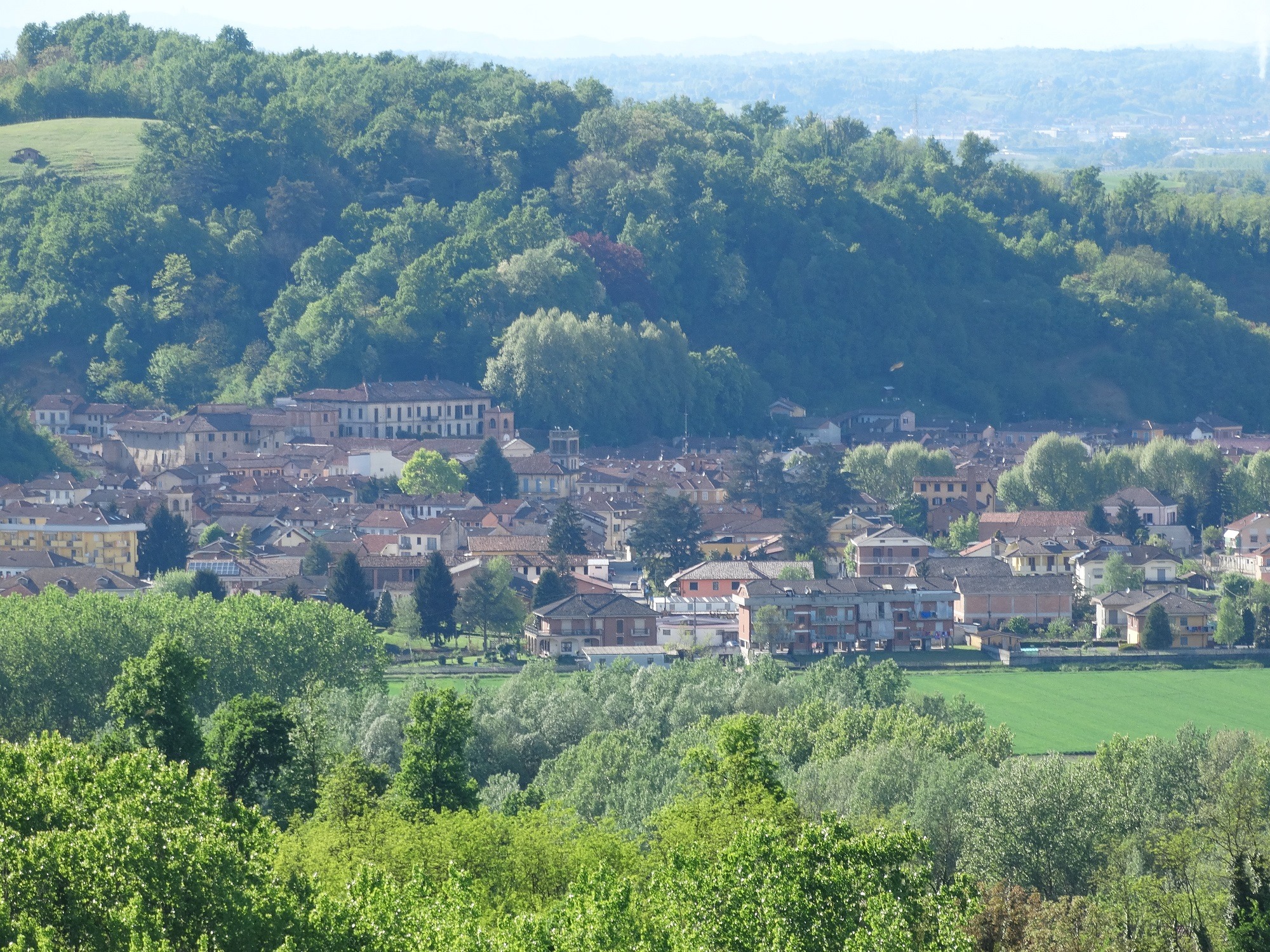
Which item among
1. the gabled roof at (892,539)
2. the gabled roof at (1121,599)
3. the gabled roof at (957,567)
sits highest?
the gabled roof at (957,567)

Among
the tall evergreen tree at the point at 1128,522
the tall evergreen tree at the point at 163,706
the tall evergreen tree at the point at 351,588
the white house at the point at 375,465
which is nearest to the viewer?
the tall evergreen tree at the point at 163,706

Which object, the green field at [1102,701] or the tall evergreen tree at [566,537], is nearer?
the green field at [1102,701]

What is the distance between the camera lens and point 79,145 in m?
108

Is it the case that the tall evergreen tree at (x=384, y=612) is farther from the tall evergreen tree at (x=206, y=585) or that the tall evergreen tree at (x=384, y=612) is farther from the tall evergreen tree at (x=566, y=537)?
the tall evergreen tree at (x=566, y=537)

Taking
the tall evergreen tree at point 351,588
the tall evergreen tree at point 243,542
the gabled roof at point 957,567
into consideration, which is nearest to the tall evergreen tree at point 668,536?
the gabled roof at point 957,567

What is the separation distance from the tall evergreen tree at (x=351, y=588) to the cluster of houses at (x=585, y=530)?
189 cm

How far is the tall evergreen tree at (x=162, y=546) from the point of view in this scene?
64.6m

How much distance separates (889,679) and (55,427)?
49573 millimetres

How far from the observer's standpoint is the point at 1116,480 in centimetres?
8044

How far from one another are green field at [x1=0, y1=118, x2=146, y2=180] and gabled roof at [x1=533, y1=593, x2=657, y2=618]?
53.8 meters

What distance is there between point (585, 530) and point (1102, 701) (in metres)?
22.2

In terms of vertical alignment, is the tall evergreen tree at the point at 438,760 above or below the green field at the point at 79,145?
below

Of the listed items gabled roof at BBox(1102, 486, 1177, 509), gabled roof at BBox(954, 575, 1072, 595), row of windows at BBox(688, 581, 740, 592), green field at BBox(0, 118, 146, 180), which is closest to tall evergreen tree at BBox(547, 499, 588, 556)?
row of windows at BBox(688, 581, 740, 592)

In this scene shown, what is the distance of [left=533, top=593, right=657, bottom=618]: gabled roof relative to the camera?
56281 millimetres
